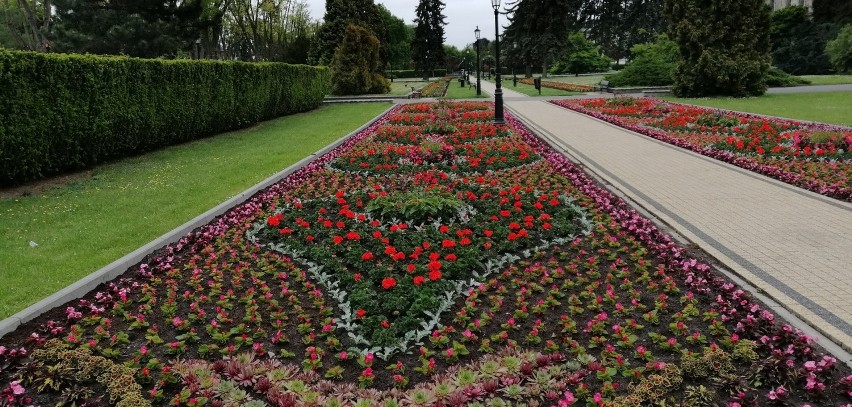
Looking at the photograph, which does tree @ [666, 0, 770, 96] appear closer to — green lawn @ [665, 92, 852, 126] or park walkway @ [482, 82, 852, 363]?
green lawn @ [665, 92, 852, 126]

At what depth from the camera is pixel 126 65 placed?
36.1 feet

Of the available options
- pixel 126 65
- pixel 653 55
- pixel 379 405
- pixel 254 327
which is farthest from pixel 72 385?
pixel 653 55

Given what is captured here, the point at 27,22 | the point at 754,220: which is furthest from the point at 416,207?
the point at 27,22

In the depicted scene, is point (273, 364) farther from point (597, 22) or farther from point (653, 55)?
point (597, 22)

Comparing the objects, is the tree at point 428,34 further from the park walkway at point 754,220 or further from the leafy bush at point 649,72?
the park walkway at point 754,220

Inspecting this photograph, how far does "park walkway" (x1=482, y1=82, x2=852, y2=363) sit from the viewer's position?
3.89m

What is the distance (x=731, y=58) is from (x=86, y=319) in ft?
82.3

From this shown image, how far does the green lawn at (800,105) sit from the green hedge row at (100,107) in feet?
53.7

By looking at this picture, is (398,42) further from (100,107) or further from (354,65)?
(100,107)

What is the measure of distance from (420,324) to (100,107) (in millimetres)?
9377

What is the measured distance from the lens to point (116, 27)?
1152 inches

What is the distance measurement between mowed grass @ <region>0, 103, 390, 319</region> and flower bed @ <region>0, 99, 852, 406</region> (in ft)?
1.98

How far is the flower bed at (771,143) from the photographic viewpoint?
306 inches

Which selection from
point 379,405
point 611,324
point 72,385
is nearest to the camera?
point 379,405
